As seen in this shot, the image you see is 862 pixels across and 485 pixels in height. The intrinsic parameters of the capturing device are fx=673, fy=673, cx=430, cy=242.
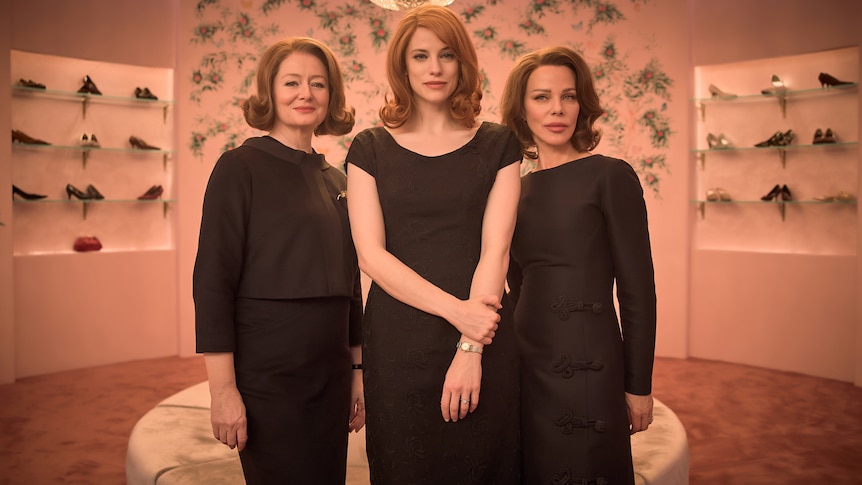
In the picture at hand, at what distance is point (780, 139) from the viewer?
527 centimetres

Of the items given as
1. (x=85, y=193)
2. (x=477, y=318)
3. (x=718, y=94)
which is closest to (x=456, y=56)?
(x=477, y=318)

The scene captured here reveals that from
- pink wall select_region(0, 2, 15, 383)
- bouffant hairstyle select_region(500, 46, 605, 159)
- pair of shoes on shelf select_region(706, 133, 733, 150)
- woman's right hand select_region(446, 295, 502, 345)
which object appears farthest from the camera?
pair of shoes on shelf select_region(706, 133, 733, 150)

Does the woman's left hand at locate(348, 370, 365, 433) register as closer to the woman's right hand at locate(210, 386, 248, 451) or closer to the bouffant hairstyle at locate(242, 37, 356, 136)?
the woman's right hand at locate(210, 386, 248, 451)

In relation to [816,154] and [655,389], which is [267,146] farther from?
[816,154]

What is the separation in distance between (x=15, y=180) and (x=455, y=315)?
4958 millimetres

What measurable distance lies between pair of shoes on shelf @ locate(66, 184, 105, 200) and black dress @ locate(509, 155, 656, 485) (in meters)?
4.64

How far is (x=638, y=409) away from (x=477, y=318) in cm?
59

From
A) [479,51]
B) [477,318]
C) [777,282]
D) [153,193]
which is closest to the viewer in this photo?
[477,318]

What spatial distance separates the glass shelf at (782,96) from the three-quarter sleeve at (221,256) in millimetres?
4862

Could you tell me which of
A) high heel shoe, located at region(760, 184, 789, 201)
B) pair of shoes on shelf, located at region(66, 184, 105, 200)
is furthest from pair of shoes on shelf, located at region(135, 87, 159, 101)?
high heel shoe, located at region(760, 184, 789, 201)

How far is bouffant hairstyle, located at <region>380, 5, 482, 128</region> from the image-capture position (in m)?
1.48

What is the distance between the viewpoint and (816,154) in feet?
17.2

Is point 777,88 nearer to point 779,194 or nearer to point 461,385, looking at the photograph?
point 779,194

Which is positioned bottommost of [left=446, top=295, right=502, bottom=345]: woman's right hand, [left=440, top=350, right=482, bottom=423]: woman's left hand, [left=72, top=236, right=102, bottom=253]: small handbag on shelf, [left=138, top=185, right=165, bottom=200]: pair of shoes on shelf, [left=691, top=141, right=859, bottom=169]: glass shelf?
[left=440, top=350, right=482, bottom=423]: woman's left hand
